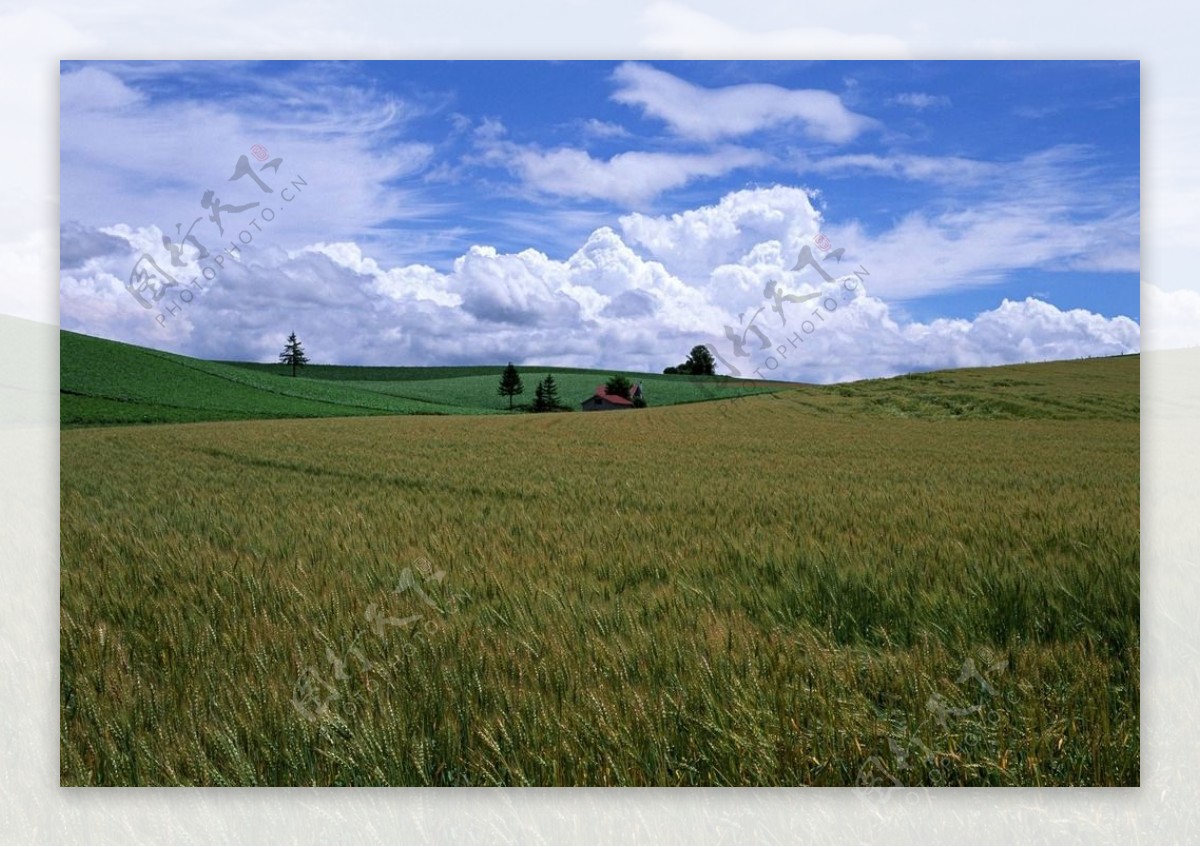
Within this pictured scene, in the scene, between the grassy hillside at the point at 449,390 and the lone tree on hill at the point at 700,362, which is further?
the grassy hillside at the point at 449,390

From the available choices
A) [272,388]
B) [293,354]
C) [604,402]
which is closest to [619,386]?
[604,402]

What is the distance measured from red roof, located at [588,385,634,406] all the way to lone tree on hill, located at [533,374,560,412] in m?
0.27

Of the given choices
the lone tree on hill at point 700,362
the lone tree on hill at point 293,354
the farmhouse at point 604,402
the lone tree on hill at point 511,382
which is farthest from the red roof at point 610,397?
the lone tree on hill at point 293,354

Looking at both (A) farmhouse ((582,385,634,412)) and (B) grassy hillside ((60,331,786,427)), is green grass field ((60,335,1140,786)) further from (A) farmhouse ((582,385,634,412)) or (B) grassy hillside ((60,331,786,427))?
(A) farmhouse ((582,385,634,412))

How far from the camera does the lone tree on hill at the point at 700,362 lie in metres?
3.52

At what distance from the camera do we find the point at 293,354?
3.76m

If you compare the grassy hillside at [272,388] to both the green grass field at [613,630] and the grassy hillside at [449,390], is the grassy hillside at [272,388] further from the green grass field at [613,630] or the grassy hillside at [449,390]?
the green grass field at [613,630]

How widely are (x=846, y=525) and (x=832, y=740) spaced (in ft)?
6.51

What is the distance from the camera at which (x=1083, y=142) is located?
11.7ft

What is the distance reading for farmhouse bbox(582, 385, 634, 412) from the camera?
4895mm

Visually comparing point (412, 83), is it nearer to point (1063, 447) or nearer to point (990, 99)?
point (990, 99)

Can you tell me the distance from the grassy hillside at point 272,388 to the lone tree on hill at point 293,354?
1.42 feet

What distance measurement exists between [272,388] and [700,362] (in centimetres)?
574

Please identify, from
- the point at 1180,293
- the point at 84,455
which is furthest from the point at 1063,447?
the point at 84,455
